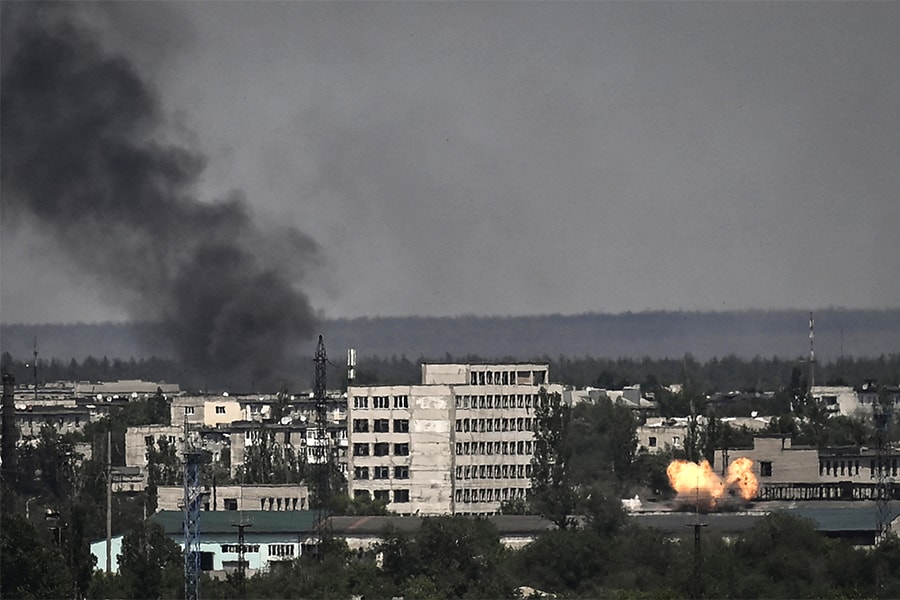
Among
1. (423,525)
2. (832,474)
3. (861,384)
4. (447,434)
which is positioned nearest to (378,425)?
(447,434)

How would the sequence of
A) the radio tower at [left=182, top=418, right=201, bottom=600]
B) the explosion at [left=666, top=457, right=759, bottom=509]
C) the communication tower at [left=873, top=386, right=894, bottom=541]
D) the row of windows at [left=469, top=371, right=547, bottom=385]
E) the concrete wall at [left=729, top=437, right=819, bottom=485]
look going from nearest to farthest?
the radio tower at [left=182, top=418, right=201, bottom=600] → the communication tower at [left=873, top=386, right=894, bottom=541] → the explosion at [left=666, top=457, right=759, bottom=509] → the concrete wall at [left=729, top=437, right=819, bottom=485] → the row of windows at [left=469, top=371, right=547, bottom=385]

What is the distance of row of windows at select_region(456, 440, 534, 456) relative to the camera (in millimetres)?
83750

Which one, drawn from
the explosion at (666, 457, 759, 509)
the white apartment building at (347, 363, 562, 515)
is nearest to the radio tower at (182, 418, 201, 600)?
the explosion at (666, 457, 759, 509)

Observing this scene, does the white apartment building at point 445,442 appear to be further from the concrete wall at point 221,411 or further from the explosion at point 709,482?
the concrete wall at point 221,411

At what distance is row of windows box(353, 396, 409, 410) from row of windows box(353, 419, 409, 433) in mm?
507

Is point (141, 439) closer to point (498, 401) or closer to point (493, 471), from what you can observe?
point (498, 401)

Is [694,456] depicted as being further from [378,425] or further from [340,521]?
[340,521]

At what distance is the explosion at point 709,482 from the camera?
71.7 meters

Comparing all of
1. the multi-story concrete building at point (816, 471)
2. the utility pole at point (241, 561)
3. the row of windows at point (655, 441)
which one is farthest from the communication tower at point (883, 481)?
the utility pole at point (241, 561)

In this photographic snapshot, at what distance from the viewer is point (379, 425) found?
270 ft

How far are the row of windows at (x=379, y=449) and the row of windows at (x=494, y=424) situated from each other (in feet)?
7.97

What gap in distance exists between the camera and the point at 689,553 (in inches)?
2297

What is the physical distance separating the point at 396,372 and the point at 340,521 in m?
66.2

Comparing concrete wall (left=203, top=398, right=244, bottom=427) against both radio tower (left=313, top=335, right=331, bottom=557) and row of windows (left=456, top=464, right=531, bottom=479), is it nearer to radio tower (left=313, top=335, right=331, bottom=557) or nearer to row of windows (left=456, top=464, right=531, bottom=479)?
row of windows (left=456, top=464, right=531, bottom=479)
